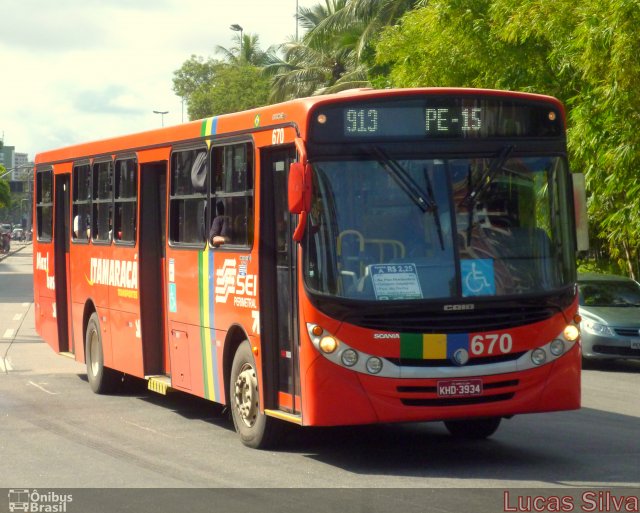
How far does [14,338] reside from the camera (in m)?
23.9

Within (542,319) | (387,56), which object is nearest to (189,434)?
(542,319)

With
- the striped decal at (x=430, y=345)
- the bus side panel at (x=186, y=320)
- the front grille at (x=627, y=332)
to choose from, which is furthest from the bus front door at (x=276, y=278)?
the front grille at (x=627, y=332)

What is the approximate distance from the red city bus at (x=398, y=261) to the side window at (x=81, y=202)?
4759mm

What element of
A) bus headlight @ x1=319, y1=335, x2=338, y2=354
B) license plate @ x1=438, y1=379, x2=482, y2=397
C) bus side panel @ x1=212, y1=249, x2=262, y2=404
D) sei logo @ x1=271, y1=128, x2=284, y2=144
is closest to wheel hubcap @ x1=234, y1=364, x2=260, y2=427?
bus side panel @ x1=212, y1=249, x2=262, y2=404

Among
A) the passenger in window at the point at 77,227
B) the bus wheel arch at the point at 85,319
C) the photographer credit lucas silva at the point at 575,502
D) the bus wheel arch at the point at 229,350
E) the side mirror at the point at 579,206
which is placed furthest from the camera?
the passenger in window at the point at 77,227

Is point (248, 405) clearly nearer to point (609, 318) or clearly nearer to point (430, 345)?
point (430, 345)

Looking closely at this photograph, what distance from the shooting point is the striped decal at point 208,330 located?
1186 cm

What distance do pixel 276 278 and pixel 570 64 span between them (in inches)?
565

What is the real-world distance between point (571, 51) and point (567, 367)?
512 inches

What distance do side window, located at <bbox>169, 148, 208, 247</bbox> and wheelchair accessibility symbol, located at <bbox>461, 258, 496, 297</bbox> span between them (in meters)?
3.06

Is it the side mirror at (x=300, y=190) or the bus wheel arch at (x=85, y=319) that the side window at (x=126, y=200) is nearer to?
the bus wheel arch at (x=85, y=319)

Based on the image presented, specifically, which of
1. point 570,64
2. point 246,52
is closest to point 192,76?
point 246,52

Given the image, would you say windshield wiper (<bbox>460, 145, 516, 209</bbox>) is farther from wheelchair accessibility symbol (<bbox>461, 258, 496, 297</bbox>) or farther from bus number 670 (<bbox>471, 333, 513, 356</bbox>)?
bus number 670 (<bbox>471, 333, 513, 356</bbox>)

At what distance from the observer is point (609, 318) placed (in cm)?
1912
